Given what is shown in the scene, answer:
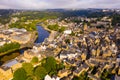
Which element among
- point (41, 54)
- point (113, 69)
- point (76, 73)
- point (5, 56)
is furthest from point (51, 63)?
point (5, 56)

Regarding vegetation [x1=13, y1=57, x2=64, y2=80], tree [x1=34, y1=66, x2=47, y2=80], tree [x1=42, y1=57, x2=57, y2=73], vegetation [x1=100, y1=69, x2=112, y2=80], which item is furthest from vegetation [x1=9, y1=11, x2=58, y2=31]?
vegetation [x1=100, y1=69, x2=112, y2=80]

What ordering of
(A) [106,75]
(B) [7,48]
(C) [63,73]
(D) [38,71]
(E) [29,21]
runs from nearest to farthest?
(D) [38,71]
(A) [106,75]
(C) [63,73]
(B) [7,48]
(E) [29,21]

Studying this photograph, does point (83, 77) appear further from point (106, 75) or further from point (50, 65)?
point (50, 65)

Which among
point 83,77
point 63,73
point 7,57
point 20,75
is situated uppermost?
point 20,75

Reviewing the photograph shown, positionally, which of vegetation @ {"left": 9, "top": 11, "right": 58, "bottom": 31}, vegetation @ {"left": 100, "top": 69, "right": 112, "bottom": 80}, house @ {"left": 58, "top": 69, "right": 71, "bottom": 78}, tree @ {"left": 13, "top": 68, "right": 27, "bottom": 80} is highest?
vegetation @ {"left": 9, "top": 11, "right": 58, "bottom": 31}

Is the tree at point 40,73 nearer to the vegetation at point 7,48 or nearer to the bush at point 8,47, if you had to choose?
the vegetation at point 7,48

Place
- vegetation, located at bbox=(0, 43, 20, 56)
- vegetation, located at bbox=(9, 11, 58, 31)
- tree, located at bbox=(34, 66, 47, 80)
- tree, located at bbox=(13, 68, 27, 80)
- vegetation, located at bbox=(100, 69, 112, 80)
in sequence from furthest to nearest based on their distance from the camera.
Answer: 1. vegetation, located at bbox=(9, 11, 58, 31)
2. vegetation, located at bbox=(0, 43, 20, 56)
3. vegetation, located at bbox=(100, 69, 112, 80)
4. tree, located at bbox=(34, 66, 47, 80)
5. tree, located at bbox=(13, 68, 27, 80)

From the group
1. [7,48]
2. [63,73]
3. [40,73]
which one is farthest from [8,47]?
[63,73]

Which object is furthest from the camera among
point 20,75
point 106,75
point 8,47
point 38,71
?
point 8,47

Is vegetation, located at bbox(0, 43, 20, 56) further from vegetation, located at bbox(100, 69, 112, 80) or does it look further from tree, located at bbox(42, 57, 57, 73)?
vegetation, located at bbox(100, 69, 112, 80)

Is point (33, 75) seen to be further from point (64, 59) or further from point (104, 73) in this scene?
point (104, 73)

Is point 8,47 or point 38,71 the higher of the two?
point 38,71
